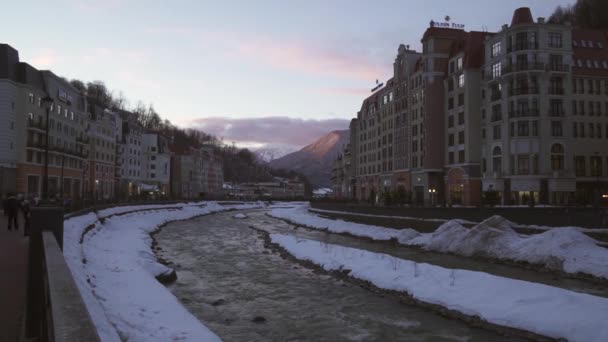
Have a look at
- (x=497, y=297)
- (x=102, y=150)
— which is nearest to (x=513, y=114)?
(x=497, y=297)

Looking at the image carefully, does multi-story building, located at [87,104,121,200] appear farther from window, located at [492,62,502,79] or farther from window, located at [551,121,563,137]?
window, located at [551,121,563,137]

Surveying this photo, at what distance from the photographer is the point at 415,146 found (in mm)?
86188

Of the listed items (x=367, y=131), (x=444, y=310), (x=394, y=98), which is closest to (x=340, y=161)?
(x=367, y=131)

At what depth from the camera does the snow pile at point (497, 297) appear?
48.3 feet

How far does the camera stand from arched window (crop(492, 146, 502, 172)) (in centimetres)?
6838

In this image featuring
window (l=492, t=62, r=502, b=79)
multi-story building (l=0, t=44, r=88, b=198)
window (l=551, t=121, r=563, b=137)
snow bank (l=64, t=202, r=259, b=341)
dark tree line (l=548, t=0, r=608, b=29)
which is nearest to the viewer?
snow bank (l=64, t=202, r=259, b=341)

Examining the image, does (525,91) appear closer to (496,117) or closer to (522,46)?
(496,117)

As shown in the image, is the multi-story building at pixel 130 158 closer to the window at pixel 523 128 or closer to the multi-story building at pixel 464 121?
the multi-story building at pixel 464 121

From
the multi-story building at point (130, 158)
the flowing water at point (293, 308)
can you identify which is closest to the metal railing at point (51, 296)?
the flowing water at point (293, 308)

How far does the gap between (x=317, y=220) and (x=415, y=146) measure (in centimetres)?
2929

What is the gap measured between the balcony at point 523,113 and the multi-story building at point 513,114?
125 millimetres

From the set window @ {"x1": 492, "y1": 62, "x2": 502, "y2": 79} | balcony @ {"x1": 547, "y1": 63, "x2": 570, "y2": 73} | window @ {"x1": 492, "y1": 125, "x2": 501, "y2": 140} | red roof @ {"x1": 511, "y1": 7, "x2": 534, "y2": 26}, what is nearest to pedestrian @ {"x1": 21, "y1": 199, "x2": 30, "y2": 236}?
window @ {"x1": 492, "y1": 125, "x2": 501, "y2": 140}

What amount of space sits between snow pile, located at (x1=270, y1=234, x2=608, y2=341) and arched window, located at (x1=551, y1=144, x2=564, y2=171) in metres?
48.6

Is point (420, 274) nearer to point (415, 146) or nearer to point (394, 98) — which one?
point (415, 146)
